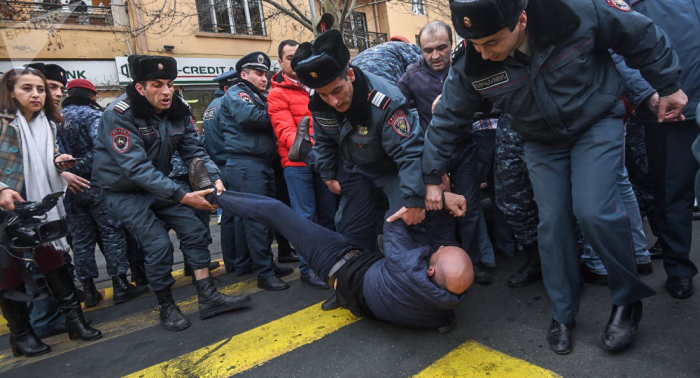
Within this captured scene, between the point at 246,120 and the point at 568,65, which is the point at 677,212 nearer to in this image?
the point at 568,65

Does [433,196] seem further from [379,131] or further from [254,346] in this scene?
[254,346]

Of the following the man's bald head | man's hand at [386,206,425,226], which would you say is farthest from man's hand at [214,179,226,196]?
the man's bald head

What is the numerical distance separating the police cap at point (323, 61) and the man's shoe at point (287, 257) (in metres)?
2.58

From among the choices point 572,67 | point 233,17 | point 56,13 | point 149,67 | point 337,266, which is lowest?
point 337,266

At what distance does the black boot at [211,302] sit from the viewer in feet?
10.9

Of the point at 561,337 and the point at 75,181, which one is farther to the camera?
Result: the point at 75,181

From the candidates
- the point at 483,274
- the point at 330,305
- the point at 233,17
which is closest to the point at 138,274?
the point at 330,305

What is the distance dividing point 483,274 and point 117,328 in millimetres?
2828

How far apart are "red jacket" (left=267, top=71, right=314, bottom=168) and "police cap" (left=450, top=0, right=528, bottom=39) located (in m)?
2.14

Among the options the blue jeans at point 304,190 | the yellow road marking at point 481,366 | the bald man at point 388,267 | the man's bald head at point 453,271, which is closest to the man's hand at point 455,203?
the bald man at point 388,267

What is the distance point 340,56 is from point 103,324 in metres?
2.80

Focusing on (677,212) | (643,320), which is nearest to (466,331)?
(643,320)

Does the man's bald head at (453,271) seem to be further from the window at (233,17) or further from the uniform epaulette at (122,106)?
the window at (233,17)

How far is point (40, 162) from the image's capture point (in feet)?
11.0
